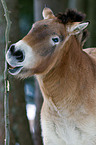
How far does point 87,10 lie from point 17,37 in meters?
9.12

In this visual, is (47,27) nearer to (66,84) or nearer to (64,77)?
(64,77)

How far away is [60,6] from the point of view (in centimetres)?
960

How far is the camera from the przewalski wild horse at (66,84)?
14.6 ft

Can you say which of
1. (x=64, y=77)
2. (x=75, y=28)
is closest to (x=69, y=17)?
(x=75, y=28)

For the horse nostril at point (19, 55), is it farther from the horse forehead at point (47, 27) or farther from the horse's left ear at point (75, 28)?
the horse's left ear at point (75, 28)

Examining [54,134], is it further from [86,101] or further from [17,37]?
[17,37]

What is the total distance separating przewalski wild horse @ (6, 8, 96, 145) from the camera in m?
4.46

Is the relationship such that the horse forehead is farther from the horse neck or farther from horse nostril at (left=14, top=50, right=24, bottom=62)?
horse nostril at (left=14, top=50, right=24, bottom=62)

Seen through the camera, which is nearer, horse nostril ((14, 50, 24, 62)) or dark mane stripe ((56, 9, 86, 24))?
horse nostril ((14, 50, 24, 62))

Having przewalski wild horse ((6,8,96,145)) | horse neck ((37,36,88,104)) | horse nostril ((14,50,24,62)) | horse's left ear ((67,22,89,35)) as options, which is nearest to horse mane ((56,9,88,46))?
przewalski wild horse ((6,8,96,145))

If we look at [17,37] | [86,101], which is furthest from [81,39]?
[17,37]

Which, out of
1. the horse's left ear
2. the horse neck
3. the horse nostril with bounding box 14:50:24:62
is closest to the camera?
the horse nostril with bounding box 14:50:24:62

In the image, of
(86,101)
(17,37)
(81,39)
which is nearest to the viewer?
(86,101)

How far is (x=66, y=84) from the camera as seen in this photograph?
15.6ft
